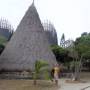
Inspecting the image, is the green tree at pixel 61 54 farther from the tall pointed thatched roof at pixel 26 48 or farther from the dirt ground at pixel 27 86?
the dirt ground at pixel 27 86

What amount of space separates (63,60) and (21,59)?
1231 cm

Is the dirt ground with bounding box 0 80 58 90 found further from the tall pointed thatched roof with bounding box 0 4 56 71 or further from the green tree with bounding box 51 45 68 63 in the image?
the green tree with bounding box 51 45 68 63

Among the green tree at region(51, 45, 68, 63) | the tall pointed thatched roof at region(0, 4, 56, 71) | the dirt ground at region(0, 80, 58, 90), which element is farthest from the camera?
the green tree at region(51, 45, 68, 63)

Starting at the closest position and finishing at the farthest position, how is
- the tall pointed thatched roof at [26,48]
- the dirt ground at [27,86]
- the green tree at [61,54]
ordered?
the dirt ground at [27,86] → the tall pointed thatched roof at [26,48] → the green tree at [61,54]

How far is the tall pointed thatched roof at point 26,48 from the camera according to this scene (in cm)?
2872

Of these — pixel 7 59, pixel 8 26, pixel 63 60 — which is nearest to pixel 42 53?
pixel 7 59

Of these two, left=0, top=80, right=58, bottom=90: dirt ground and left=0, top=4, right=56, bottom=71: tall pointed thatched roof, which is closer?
left=0, top=80, right=58, bottom=90: dirt ground

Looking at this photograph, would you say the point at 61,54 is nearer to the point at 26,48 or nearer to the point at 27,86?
the point at 26,48

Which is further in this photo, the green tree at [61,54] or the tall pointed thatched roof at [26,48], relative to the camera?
the green tree at [61,54]

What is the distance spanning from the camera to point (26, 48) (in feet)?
95.1

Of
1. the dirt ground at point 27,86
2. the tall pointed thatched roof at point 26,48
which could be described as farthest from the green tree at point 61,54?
the dirt ground at point 27,86

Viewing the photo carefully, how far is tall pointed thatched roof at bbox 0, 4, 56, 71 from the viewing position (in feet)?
94.2

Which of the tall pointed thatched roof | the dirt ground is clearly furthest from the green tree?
the dirt ground

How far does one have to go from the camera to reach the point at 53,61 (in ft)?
98.0
